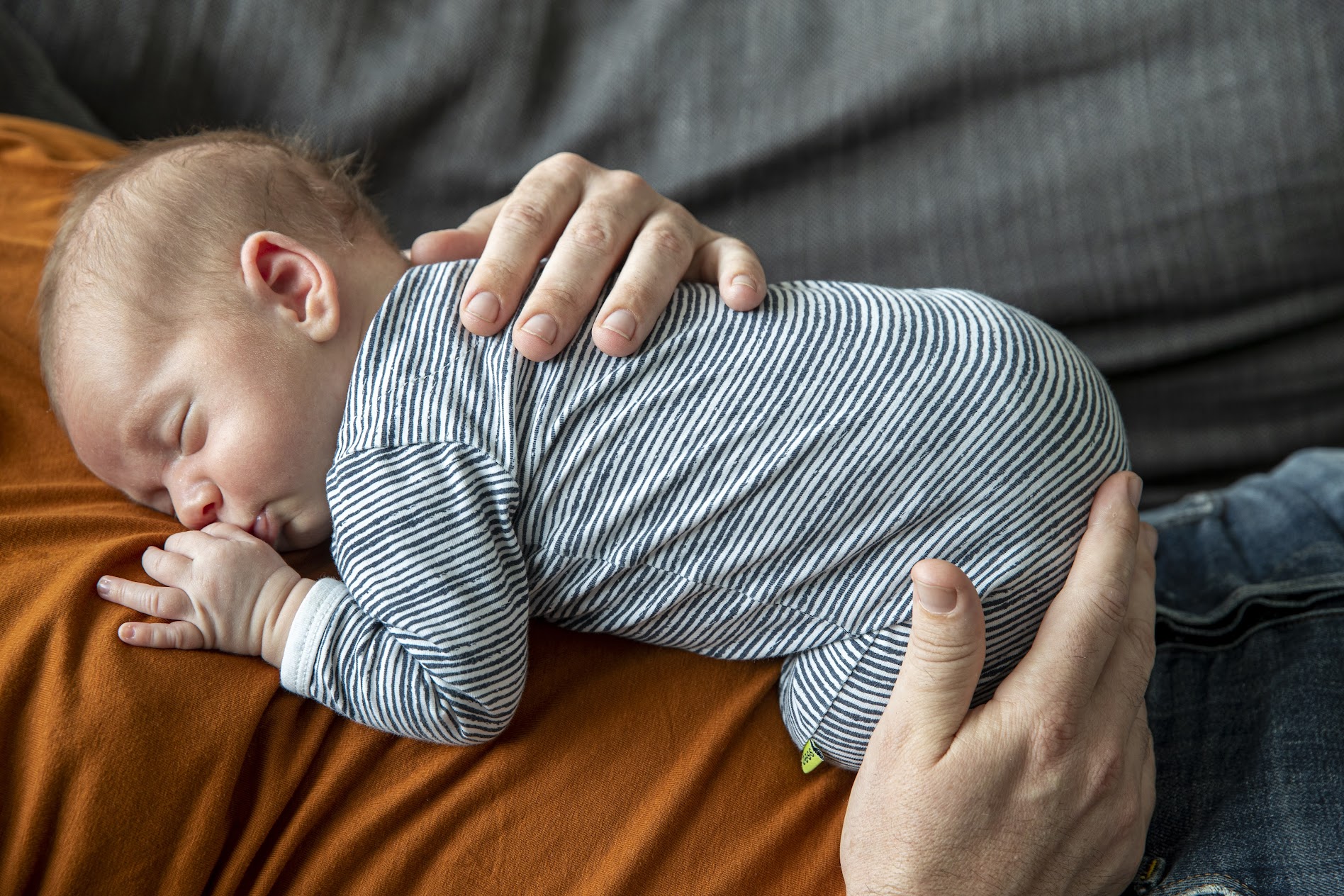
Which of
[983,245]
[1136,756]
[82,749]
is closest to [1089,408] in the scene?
[1136,756]

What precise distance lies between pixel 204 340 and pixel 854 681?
74cm

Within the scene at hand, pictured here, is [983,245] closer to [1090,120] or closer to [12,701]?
[1090,120]

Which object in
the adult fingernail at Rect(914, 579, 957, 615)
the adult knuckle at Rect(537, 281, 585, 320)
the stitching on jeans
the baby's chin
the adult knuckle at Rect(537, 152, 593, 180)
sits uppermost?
the adult knuckle at Rect(537, 152, 593, 180)

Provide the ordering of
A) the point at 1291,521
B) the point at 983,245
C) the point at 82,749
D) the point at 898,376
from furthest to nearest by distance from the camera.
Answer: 1. the point at 983,245
2. the point at 1291,521
3. the point at 898,376
4. the point at 82,749

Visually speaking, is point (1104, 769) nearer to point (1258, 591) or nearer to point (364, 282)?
point (1258, 591)

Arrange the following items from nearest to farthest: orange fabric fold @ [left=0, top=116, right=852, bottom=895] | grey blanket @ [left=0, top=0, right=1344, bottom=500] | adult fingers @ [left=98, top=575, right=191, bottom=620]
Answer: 1. orange fabric fold @ [left=0, top=116, right=852, bottom=895]
2. adult fingers @ [left=98, top=575, right=191, bottom=620]
3. grey blanket @ [left=0, top=0, right=1344, bottom=500]

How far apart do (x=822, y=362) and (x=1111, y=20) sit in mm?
792

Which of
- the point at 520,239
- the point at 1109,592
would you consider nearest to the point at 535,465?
the point at 520,239

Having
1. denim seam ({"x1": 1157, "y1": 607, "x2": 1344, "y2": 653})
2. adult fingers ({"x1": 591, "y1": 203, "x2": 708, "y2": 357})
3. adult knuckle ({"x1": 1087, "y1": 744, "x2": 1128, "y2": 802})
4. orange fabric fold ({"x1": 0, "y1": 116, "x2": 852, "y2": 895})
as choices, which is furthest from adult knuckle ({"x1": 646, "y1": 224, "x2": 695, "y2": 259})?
denim seam ({"x1": 1157, "y1": 607, "x2": 1344, "y2": 653})

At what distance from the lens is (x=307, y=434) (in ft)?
3.33

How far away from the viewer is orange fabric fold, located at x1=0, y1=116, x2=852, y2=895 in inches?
31.3

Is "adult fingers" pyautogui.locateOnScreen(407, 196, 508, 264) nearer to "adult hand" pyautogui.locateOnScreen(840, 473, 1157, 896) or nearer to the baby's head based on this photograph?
the baby's head

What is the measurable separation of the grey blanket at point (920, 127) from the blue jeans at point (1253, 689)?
0.58 feet

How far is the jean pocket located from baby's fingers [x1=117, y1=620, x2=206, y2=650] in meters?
1.09
